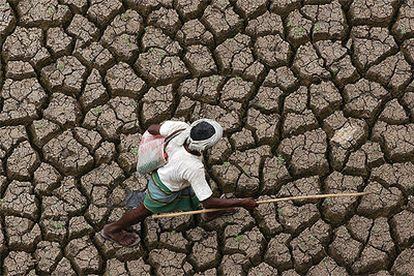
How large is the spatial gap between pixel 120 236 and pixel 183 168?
82 cm

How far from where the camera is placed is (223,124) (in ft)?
20.1

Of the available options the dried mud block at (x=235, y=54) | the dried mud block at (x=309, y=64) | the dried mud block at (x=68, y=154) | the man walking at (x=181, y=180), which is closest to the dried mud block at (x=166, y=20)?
the dried mud block at (x=235, y=54)

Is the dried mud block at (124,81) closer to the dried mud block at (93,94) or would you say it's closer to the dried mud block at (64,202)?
the dried mud block at (93,94)

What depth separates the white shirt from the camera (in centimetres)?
504

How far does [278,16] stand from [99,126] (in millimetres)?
1524

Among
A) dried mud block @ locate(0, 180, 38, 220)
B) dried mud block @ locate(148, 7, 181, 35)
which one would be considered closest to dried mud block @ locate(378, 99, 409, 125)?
dried mud block @ locate(148, 7, 181, 35)

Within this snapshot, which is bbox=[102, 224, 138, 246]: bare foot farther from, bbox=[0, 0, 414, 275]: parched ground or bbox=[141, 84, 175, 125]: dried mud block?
bbox=[141, 84, 175, 125]: dried mud block

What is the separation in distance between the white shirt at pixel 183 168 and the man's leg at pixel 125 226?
40 cm

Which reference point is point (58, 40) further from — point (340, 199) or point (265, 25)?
point (340, 199)

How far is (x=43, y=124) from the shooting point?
618 centimetres

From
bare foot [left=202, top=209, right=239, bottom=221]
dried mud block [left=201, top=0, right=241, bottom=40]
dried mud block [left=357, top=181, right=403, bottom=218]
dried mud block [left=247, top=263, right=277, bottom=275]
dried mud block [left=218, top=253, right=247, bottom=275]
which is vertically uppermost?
dried mud block [left=201, top=0, right=241, bottom=40]

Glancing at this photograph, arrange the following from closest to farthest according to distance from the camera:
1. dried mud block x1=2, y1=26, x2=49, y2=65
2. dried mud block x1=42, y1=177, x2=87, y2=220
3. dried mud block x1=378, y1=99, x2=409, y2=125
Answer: dried mud block x1=42, y1=177, x2=87, y2=220, dried mud block x1=378, y1=99, x2=409, y2=125, dried mud block x1=2, y1=26, x2=49, y2=65

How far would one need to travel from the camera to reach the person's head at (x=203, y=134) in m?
4.90

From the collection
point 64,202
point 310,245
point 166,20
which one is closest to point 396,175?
point 310,245
